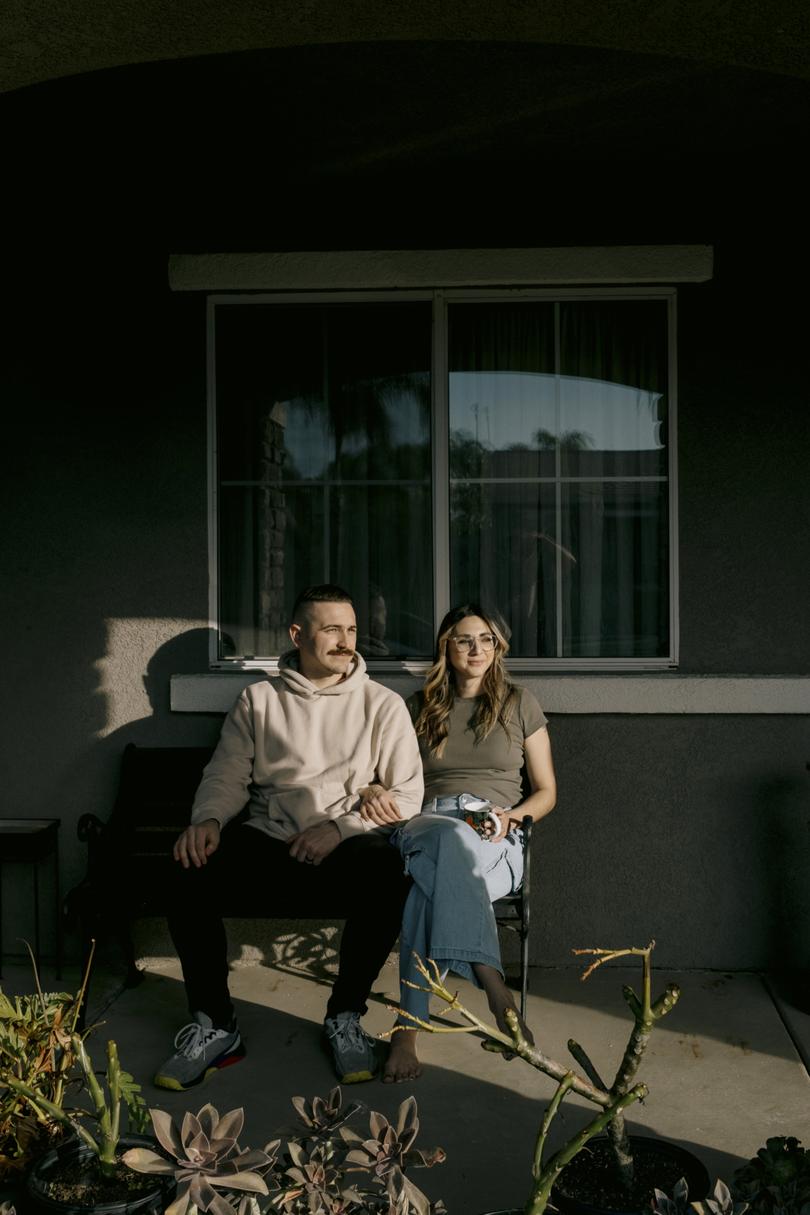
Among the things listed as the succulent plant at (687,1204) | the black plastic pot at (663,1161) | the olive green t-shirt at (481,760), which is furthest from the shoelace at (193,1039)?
the succulent plant at (687,1204)

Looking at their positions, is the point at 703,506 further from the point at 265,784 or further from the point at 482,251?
the point at 265,784

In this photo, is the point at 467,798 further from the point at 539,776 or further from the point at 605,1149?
the point at 605,1149

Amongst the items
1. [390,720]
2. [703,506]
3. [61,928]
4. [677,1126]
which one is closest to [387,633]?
[390,720]

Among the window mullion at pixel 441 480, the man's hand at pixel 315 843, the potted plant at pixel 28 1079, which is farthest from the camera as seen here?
the window mullion at pixel 441 480

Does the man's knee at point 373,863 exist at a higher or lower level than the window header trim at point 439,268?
lower

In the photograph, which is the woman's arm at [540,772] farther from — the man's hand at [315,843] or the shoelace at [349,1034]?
the shoelace at [349,1034]

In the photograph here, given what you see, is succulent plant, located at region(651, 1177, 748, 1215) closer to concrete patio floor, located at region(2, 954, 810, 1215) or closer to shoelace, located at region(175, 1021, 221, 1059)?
concrete patio floor, located at region(2, 954, 810, 1215)

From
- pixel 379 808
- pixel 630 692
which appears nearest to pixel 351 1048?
pixel 379 808

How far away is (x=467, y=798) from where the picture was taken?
3.68 meters

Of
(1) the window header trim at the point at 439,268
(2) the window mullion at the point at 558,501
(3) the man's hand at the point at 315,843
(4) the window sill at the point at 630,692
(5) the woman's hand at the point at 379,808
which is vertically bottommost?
(3) the man's hand at the point at 315,843

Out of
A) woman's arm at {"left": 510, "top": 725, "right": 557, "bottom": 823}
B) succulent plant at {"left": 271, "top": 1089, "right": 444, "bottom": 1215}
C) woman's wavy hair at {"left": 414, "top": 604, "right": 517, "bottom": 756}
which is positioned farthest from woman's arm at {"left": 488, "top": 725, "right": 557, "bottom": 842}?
succulent plant at {"left": 271, "top": 1089, "right": 444, "bottom": 1215}

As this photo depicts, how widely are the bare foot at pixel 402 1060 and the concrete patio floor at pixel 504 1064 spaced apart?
0.03m

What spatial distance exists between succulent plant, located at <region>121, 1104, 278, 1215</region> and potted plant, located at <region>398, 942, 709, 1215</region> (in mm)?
321

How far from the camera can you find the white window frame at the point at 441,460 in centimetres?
416
